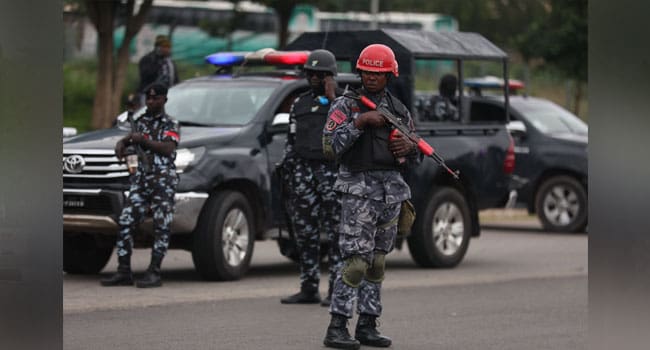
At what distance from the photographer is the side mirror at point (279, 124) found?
12.8 m

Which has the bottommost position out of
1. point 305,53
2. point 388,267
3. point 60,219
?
point 388,267

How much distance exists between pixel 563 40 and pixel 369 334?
75.8ft

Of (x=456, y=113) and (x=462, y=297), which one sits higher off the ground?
(x=456, y=113)

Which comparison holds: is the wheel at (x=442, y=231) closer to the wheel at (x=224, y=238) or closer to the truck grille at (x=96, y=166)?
the wheel at (x=224, y=238)

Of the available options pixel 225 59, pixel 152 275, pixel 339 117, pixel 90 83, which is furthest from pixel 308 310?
pixel 90 83

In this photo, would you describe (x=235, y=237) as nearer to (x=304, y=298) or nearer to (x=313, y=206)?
(x=304, y=298)

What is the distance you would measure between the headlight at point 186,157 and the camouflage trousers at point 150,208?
0.35 m

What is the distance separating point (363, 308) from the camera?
8.70 metres

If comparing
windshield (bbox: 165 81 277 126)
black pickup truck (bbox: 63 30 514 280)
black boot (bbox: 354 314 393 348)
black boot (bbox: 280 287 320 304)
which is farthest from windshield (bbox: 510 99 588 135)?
black boot (bbox: 354 314 393 348)

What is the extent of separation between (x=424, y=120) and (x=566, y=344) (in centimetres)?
557

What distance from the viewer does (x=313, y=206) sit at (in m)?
10.6

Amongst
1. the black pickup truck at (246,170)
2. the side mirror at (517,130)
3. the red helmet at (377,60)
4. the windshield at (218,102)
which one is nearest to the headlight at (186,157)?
the black pickup truck at (246,170)

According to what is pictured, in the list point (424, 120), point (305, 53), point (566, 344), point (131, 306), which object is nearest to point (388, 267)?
point (424, 120)
